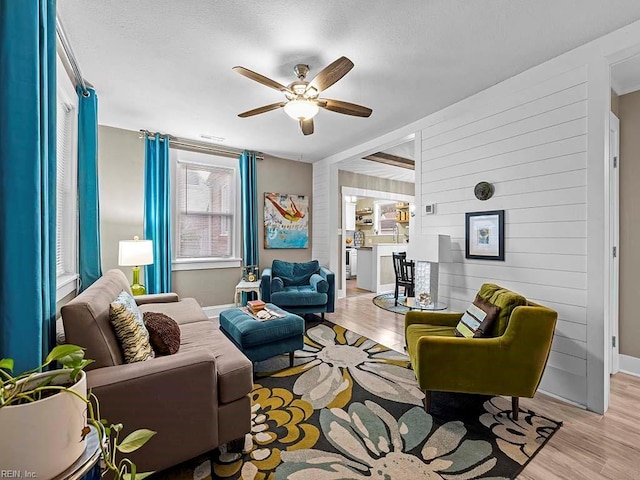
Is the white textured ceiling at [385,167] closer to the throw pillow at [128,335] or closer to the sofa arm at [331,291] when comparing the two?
the sofa arm at [331,291]

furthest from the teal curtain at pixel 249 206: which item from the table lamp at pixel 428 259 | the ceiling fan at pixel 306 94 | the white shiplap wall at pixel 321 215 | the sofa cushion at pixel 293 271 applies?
the table lamp at pixel 428 259

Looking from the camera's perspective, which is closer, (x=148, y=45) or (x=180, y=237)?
(x=148, y=45)

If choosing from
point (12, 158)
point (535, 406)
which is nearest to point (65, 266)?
point (12, 158)

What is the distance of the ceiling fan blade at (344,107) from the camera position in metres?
2.49

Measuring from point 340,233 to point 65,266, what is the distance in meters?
4.28

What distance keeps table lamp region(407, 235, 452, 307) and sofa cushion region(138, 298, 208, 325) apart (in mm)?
2134

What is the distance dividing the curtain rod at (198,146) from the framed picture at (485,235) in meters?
3.44

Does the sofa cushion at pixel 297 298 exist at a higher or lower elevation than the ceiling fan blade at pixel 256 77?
lower

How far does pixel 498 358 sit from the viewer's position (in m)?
1.93

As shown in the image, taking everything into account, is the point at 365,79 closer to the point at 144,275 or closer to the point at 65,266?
the point at 65,266

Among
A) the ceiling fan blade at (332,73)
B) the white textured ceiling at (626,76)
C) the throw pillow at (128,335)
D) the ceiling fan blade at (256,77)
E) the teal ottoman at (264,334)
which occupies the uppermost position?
the white textured ceiling at (626,76)

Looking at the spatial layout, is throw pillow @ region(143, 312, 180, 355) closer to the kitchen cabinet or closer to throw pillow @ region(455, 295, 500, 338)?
throw pillow @ region(455, 295, 500, 338)

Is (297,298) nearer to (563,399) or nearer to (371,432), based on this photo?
(371,432)

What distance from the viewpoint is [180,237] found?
14.4ft
